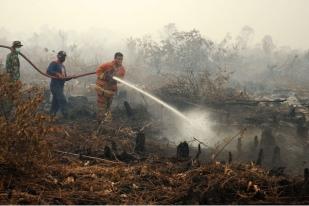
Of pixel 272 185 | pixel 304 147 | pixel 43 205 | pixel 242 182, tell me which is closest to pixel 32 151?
pixel 43 205

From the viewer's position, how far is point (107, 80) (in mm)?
10289

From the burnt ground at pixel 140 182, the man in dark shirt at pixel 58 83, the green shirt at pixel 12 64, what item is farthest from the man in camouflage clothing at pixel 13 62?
the burnt ground at pixel 140 182

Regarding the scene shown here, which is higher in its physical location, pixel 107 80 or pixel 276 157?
pixel 107 80

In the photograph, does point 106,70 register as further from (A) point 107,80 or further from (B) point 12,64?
(B) point 12,64

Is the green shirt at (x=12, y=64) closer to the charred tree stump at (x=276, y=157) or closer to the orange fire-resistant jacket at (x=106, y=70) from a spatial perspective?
the orange fire-resistant jacket at (x=106, y=70)

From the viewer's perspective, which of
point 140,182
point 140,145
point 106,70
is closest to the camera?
point 140,182

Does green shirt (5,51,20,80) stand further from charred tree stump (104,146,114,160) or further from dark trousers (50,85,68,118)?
charred tree stump (104,146,114,160)

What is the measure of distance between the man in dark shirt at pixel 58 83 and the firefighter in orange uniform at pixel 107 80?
0.86 metres

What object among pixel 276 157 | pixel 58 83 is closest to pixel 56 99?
pixel 58 83

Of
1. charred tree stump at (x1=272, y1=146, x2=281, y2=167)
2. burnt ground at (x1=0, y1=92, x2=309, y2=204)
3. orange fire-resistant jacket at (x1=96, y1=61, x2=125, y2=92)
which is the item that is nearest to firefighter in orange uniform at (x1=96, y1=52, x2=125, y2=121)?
orange fire-resistant jacket at (x1=96, y1=61, x2=125, y2=92)

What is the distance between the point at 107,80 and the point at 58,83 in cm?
129

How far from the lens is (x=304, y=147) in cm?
948

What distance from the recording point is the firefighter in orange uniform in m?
10.2

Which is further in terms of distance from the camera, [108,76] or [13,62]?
[108,76]
